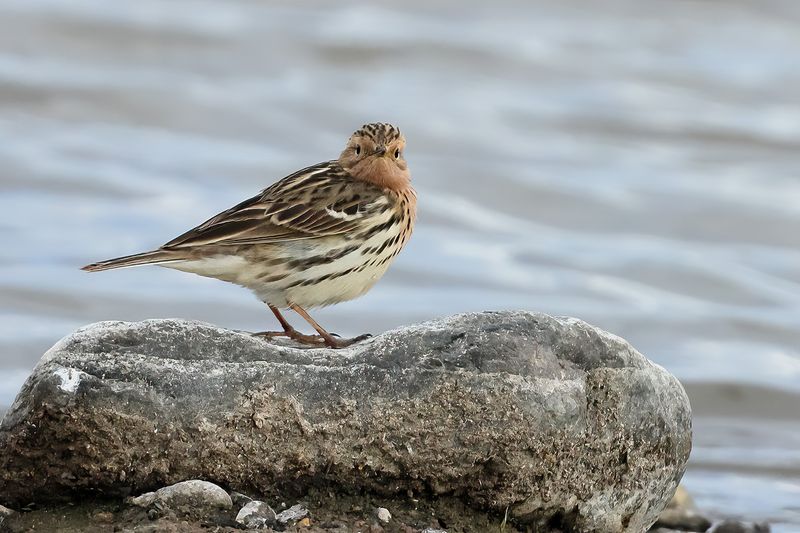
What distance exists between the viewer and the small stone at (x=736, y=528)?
12.4 metres

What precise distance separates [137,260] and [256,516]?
9.08 feet

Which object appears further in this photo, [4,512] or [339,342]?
[339,342]

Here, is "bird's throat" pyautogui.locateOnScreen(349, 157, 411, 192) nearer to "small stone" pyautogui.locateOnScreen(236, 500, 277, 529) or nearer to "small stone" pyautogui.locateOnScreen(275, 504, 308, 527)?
"small stone" pyautogui.locateOnScreen(275, 504, 308, 527)

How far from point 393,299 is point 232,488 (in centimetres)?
1055

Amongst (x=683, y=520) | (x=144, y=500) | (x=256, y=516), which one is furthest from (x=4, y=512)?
(x=683, y=520)

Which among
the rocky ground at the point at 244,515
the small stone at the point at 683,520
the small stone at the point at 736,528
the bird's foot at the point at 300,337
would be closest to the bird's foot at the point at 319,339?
the bird's foot at the point at 300,337

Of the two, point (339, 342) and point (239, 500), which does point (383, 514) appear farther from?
point (339, 342)

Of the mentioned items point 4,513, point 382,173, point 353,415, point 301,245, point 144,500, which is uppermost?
point 382,173

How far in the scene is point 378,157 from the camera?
11.4 meters

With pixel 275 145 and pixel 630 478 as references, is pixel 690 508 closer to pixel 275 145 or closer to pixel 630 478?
pixel 630 478

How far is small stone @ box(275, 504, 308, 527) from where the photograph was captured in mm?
8016

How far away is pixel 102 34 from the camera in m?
29.2

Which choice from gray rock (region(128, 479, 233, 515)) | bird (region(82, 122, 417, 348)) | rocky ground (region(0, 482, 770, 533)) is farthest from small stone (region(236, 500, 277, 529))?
bird (region(82, 122, 417, 348))

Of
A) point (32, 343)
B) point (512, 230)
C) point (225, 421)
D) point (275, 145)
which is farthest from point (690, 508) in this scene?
point (275, 145)
